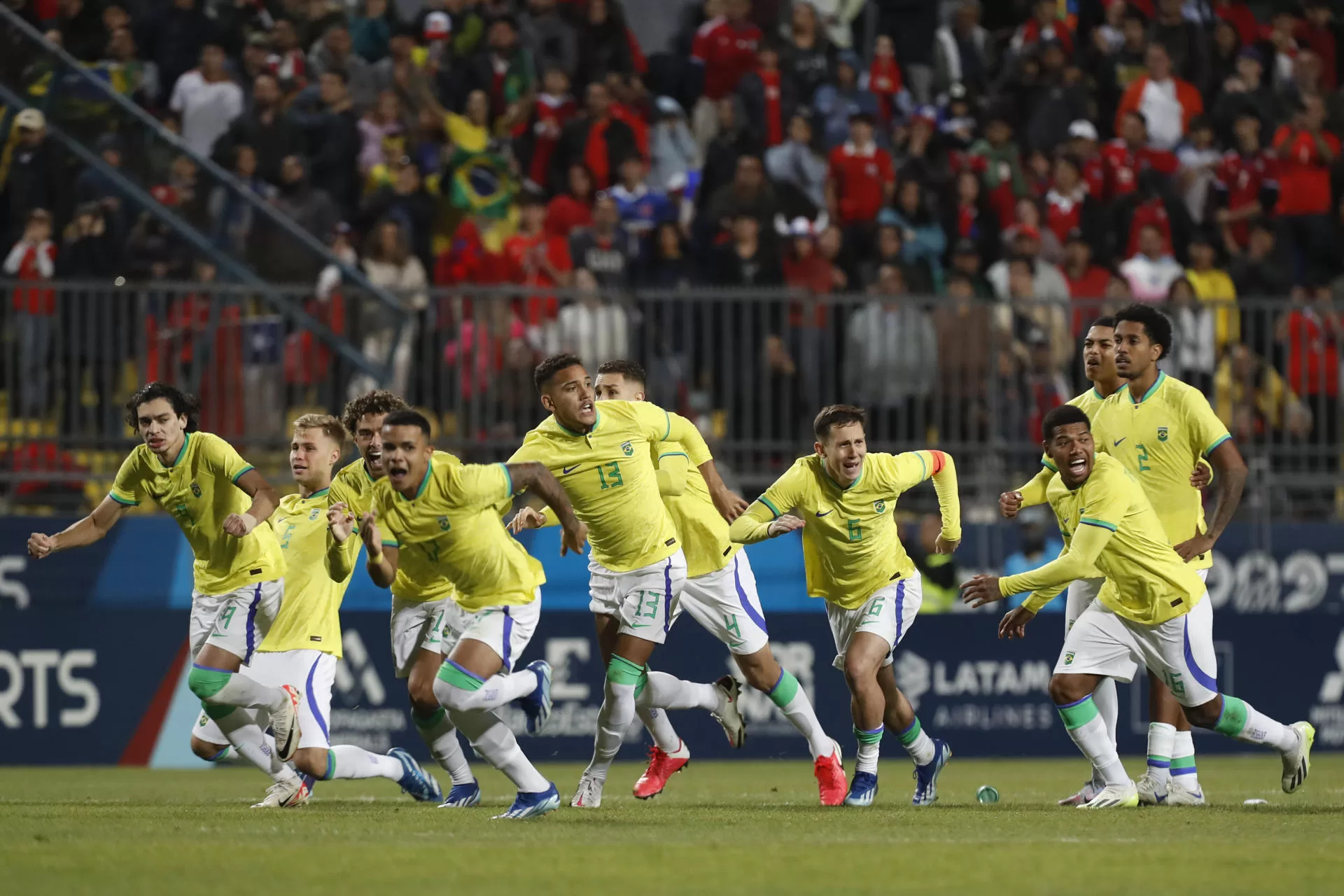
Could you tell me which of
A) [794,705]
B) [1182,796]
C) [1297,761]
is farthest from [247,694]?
[1297,761]

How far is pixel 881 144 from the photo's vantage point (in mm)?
21828

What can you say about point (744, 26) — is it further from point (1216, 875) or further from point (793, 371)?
point (1216, 875)

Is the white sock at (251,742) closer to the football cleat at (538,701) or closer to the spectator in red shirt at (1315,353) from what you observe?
the football cleat at (538,701)

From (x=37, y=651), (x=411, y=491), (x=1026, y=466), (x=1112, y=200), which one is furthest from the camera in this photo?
(x=1112, y=200)

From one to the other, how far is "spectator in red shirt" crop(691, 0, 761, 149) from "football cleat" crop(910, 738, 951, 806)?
37.7ft

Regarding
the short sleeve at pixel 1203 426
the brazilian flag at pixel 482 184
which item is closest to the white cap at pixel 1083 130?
Result: the brazilian flag at pixel 482 184

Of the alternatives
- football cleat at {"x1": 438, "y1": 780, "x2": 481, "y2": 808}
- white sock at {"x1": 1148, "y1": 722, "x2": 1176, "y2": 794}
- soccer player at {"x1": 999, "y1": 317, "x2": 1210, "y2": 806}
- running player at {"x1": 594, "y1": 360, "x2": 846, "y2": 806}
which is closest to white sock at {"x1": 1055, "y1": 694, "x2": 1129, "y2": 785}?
soccer player at {"x1": 999, "y1": 317, "x2": 1210, "y2": 806}

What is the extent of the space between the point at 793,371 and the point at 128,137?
5934 millimetres

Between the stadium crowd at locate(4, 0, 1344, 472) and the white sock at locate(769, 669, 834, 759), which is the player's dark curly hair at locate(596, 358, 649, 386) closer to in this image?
the white sock at locate(769, 669, 834, 759)

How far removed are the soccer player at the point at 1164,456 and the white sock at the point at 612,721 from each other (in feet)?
8.32

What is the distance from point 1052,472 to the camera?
1131 cm

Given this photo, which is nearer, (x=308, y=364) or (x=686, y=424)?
(x=686, y=424)

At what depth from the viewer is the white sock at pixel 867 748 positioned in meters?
11.0

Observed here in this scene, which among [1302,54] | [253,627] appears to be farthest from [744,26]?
[253,627]
